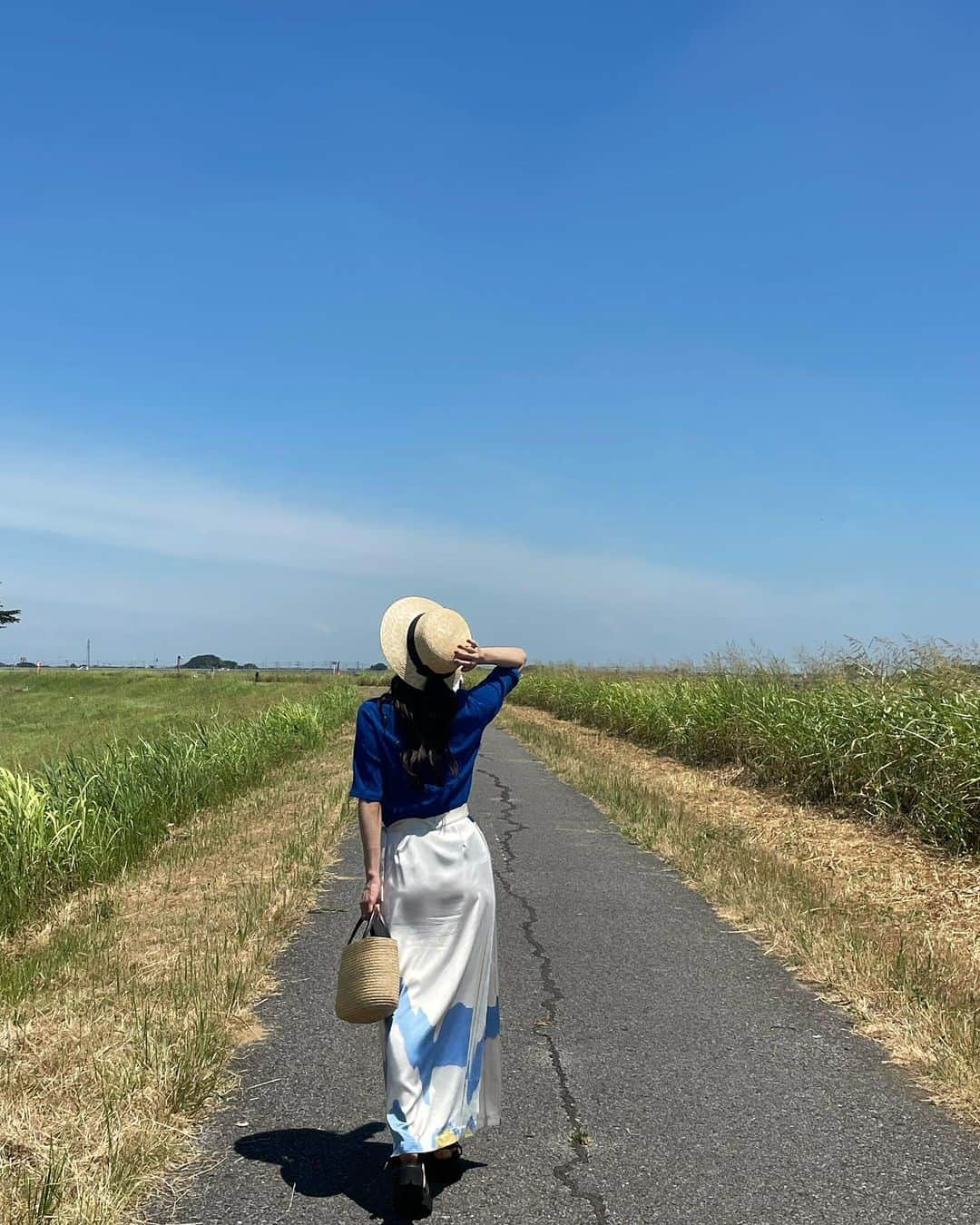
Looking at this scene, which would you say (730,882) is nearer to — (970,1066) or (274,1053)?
(970,1066)

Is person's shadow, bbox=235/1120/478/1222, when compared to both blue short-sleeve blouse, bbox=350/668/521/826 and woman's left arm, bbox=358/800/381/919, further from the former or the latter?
blue short-sleeve blouse, bbox=350/668/521/826

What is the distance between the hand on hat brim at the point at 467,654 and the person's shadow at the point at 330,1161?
5.73 ft

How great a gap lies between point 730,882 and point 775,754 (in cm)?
668

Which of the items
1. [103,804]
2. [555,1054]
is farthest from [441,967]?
[103,804]

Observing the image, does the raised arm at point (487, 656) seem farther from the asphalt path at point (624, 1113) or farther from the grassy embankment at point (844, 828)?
the grassy embankment at point (844, 828)

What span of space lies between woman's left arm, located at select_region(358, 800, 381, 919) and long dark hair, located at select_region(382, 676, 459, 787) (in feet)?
0.58

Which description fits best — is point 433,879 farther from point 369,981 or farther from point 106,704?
point 106,704

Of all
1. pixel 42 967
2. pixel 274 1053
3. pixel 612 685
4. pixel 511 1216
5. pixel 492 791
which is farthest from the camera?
pixel 612 685

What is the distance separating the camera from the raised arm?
3.48m

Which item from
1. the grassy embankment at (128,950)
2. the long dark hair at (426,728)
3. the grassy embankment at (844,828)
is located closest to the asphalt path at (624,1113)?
the grassy embankment at (128,950)

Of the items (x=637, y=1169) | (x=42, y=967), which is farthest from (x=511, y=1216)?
(x=42, y=967)

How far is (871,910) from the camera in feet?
24.3

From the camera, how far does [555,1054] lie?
4.53m

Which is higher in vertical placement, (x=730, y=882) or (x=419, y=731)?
(x=419, y=731)
